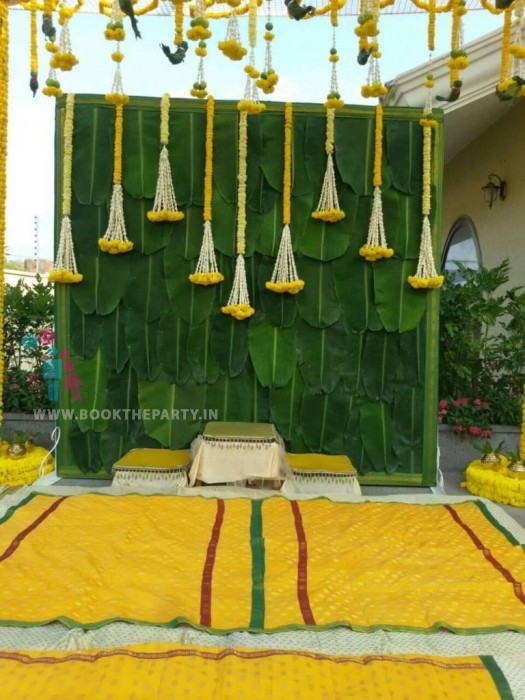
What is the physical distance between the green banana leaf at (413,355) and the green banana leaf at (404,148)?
35.0 inches

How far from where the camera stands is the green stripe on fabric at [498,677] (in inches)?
56.2

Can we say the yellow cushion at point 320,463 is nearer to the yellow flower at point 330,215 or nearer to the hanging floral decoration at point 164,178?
the yellow flower at point 330,215

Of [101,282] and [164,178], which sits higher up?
[164,178]

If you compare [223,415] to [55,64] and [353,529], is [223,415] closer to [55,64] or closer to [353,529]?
[353,529]

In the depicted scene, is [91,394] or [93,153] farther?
[91,394]


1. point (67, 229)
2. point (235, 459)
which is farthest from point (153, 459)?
point (67, 229)

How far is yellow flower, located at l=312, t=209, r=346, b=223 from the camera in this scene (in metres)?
3.40

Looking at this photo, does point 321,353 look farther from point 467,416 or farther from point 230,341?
point 467,416

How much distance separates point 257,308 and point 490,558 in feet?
6.32

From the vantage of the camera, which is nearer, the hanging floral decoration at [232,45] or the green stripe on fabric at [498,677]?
the green stripe on fabric at [498,677]

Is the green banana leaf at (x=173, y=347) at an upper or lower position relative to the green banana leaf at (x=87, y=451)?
upper

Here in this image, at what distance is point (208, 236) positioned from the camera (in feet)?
11.4

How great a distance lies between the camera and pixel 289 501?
9.38 feet

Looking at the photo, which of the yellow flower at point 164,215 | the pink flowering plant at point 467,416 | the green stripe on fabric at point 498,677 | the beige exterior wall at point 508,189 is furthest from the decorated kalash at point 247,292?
the beige exterior wall at point 508,189
